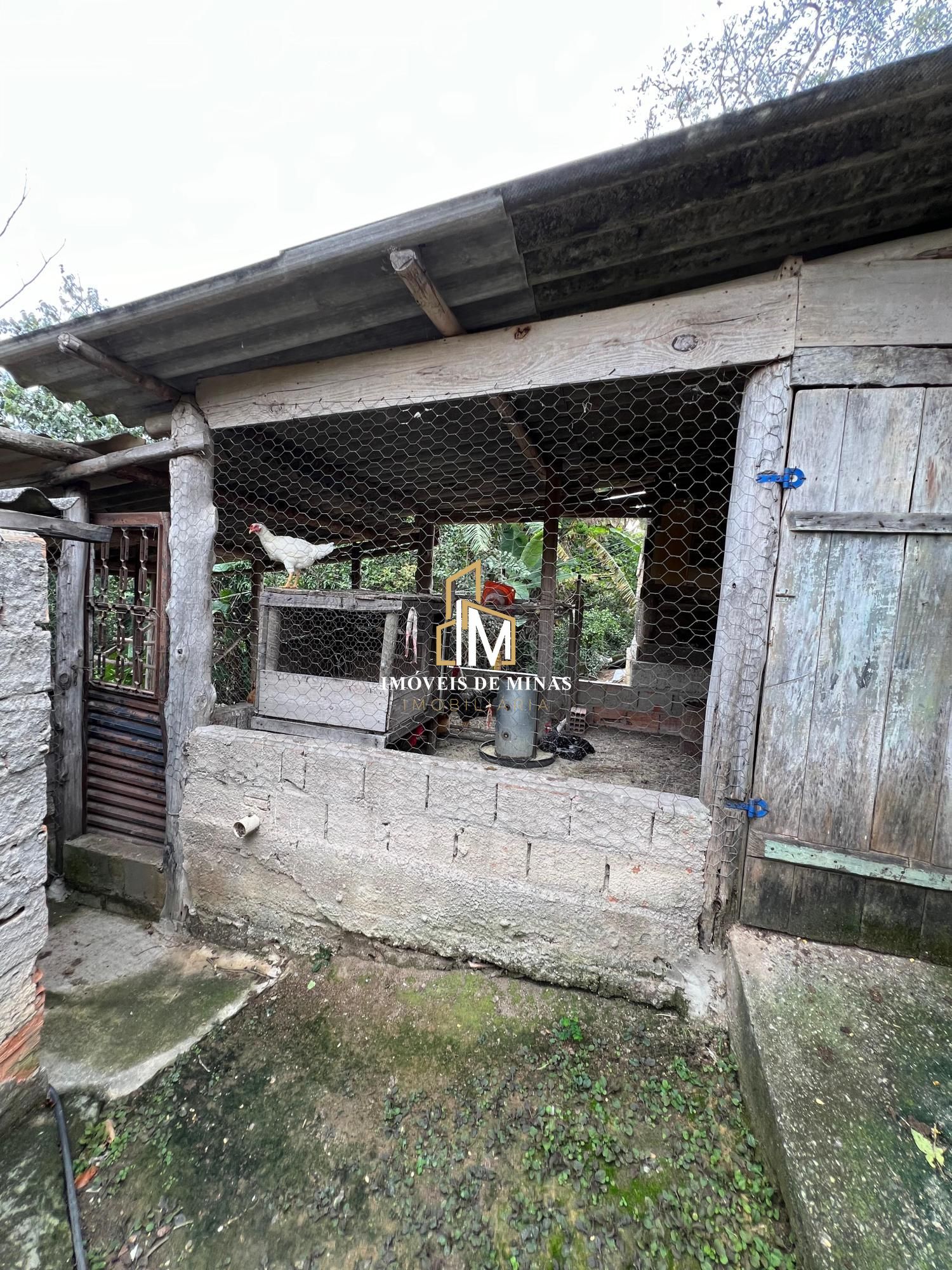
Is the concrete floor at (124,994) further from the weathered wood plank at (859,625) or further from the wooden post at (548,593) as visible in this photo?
the weathered wood plank at (859,625)

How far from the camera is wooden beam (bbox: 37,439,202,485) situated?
2506mm

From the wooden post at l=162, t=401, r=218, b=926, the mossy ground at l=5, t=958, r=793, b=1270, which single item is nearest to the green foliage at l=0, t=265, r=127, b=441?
the wooden post at l=162, t=401, r=218, b=926

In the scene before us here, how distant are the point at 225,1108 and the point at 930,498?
319 cm

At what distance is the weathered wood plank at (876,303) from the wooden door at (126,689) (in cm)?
307

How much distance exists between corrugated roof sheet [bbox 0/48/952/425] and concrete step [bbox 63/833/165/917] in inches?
105

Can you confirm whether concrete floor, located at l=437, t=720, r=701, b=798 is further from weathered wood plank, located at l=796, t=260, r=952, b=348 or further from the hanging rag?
weathered wood plank, located at l=796, t=260, r=952, b=348

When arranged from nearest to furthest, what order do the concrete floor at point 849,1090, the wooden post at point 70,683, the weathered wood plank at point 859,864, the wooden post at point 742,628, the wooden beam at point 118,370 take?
1. the concrete floor at point 849,1090
2. the weathered wood plank at point 859,864
3. the wooden post at point 742,628
4. the wooden beam at point 118,370
5. the wooden post at point 70,683

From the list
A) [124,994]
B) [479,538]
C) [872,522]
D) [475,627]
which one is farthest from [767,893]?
[479,538]

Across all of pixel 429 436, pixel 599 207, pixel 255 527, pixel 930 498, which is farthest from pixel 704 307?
pixel 255 527

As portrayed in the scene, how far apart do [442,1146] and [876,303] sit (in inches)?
122

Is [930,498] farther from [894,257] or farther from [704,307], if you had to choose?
[704,307]

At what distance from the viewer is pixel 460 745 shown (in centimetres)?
301

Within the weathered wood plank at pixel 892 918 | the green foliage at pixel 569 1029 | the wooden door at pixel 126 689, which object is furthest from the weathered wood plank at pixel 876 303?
the wooden door at pixel 126 689

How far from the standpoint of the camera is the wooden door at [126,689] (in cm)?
277
